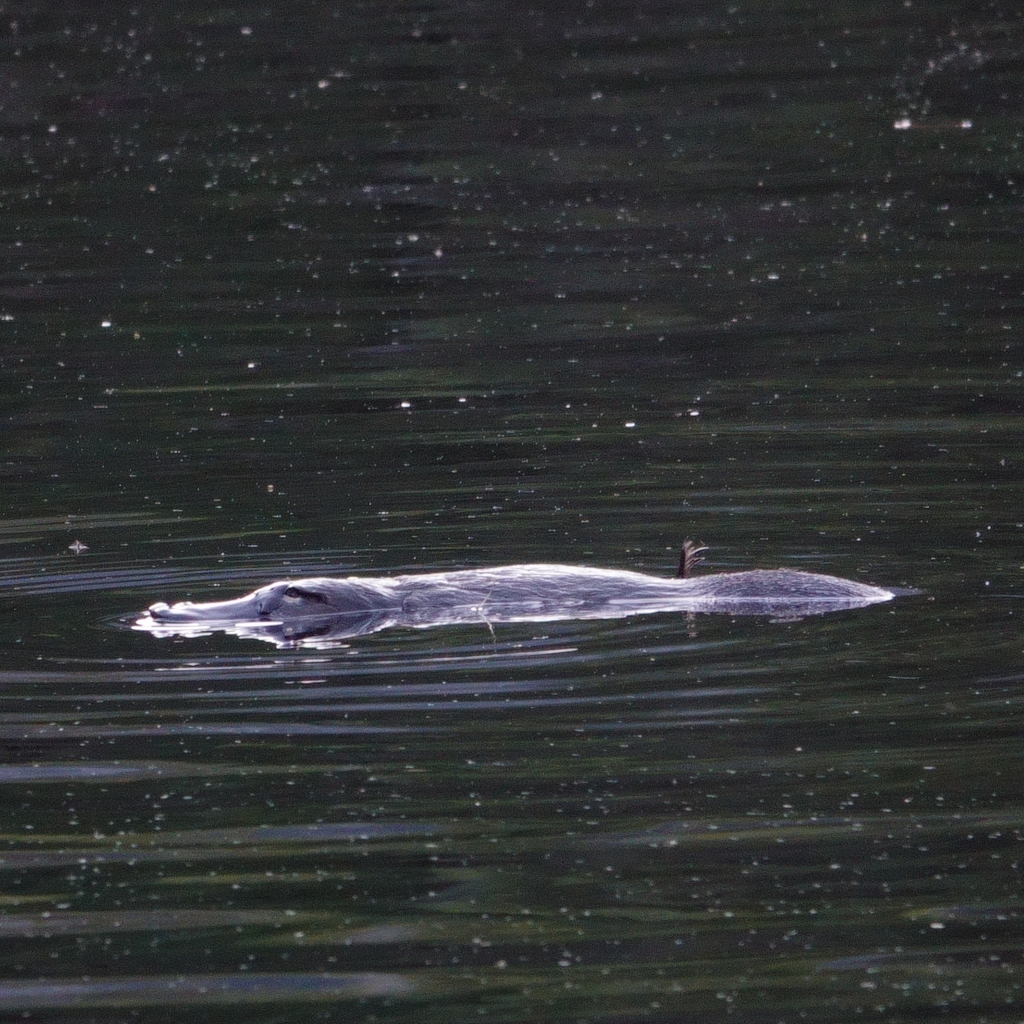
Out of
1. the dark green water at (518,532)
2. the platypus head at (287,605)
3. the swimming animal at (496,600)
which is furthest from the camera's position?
the platypus head at (287,605)

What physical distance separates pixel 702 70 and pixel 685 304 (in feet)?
36.4

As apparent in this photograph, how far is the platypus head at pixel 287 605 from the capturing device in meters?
9.82

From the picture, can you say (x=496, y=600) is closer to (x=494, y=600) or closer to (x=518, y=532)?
(x=494, y=600)

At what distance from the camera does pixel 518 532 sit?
37.7 feet

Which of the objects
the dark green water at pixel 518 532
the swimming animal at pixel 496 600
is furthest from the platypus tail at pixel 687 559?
the dark green water at pixel 518 532

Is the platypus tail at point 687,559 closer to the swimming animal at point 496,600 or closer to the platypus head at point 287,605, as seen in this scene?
the swimming animal at point 496,600

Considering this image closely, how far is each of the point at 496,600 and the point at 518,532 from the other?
5.59 ft

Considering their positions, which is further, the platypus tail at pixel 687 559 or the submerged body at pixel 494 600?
the platypus tail at pixel 687 559

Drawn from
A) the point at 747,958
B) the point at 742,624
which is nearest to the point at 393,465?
the point at 742,624

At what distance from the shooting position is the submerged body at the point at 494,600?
9727 mm

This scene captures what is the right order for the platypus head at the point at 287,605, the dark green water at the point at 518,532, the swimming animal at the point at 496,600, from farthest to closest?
the platypus head at the point at 287,605 → the swimming animal at the point at 496,600 → the dark green water at the point at 518,532

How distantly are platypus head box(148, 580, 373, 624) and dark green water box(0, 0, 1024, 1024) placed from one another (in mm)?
293

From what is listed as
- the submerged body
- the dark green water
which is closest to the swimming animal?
the submerged body

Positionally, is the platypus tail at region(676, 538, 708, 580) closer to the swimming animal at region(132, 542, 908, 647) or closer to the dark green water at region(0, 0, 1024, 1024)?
the swimming animal at region(132, 542, 908, 647)
